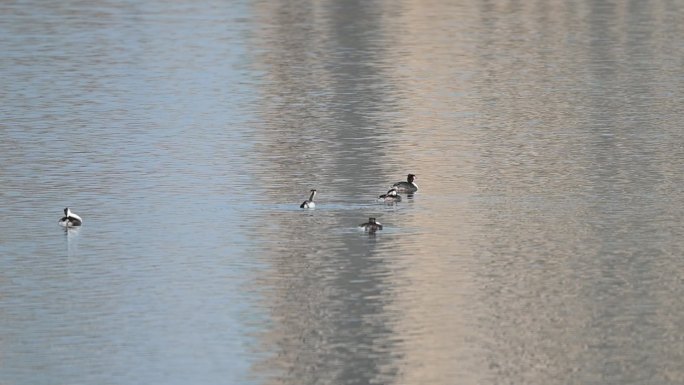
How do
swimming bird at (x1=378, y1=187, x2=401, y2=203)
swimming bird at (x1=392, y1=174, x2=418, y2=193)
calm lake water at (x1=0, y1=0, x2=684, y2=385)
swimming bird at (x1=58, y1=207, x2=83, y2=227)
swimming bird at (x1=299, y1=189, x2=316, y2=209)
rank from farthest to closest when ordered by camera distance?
swimming bird at (x1=392, y1=174, x2=418, y2=193), swimming bird at (x1=378, y1=187, x2=401, y2=203), swimming bird at (x1=299, y1=189, x2=316, y2=209), swimming bird at (x1=58, y1=207, x2=83, y2=227), calm lake water at (x1=0, y1=0, x2=684, y2=385)

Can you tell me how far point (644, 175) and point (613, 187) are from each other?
55.8 inches

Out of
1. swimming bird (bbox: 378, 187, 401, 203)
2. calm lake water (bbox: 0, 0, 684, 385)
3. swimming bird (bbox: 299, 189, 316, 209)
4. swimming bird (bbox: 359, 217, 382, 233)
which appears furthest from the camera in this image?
swimming bird (bbox: 378, 187, 401, 203)

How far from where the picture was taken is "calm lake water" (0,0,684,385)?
18.5m

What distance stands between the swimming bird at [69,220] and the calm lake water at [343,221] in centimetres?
14

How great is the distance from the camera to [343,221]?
2592 cm

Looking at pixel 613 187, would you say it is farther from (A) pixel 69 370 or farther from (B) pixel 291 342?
(A) pixel 69 370

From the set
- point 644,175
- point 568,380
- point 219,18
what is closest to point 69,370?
point 568,380

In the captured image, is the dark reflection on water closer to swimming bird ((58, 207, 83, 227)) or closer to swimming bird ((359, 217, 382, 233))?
swimming bird ((359, 217, 382, 233))

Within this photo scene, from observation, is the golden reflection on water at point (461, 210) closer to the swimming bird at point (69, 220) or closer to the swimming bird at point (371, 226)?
the swimming bird at point (371, 226)

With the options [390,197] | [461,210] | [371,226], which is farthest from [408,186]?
[371,226]

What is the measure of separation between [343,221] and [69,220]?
12.8 ft

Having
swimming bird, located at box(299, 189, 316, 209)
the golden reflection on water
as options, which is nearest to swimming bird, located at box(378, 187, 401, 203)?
the golden reflection on water

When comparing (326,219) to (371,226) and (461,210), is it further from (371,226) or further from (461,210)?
(461,210)

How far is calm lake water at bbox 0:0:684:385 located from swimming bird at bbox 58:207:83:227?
0.14m
